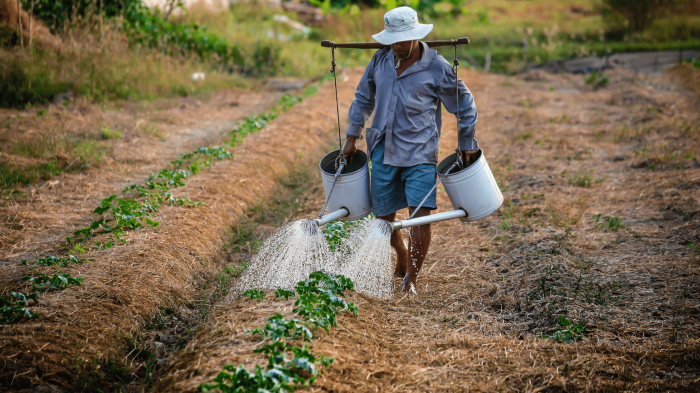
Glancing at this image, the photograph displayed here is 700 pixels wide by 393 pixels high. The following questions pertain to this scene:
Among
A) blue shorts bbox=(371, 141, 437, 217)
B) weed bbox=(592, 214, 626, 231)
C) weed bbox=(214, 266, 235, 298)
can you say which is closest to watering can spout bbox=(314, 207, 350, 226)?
blue shorts bbox=(371, 141, 437, 217)

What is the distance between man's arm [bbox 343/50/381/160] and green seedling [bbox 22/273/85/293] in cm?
182

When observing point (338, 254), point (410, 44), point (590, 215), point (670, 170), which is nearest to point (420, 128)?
point (410, 44)

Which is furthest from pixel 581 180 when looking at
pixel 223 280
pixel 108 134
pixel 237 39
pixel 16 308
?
pixel 237 39

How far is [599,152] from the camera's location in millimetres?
7344

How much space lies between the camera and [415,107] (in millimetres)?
3389

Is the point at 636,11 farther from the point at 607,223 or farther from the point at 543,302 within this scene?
the point at 543,302

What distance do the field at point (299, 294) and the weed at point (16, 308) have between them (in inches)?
0.5

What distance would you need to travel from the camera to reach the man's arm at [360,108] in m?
3.59

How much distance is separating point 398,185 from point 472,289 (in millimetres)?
905

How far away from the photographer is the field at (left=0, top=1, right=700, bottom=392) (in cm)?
273

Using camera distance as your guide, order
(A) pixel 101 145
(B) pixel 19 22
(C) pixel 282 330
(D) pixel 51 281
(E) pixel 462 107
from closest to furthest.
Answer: (C) pixel 282 330 → (D) pixel 51 281 → (E) pixel 462 107 → (A) pixel 101 145 → (B) pixel 19 22

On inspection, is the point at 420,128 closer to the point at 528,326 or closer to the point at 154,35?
the point at 528,326

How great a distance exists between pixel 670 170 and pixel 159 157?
19.7 ft

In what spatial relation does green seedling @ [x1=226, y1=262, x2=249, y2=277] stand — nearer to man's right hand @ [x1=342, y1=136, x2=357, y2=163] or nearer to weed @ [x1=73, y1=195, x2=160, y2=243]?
weed @ [x1=73, y1=195, x2=160, y2=243]
